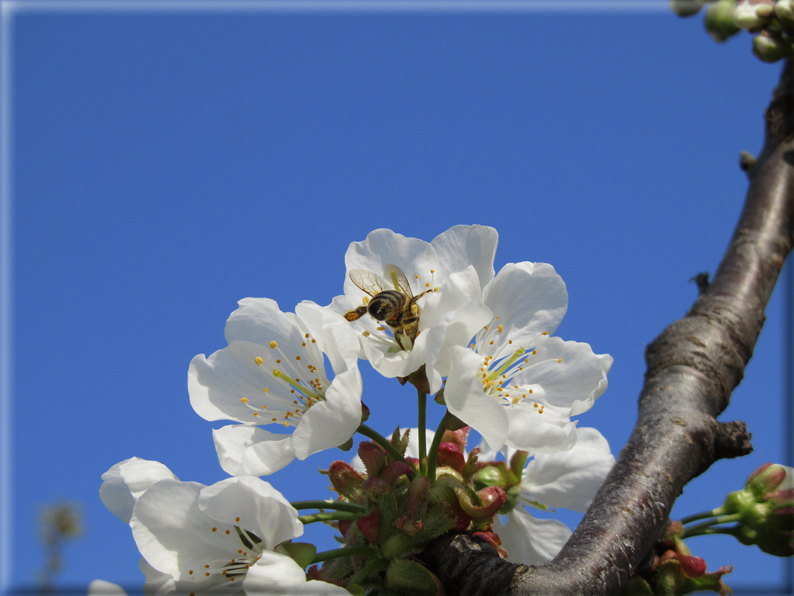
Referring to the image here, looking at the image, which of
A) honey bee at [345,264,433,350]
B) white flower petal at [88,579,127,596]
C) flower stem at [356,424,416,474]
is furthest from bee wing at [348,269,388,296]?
white flower petal at [88,579,127,596]

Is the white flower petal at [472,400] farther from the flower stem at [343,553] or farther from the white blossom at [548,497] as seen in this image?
the white blossom at [548,497]

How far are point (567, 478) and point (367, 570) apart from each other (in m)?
0.87

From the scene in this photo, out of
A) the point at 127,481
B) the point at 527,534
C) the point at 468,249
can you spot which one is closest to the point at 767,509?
the point at 527,534

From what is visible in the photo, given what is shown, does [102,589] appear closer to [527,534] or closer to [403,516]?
[403,516]

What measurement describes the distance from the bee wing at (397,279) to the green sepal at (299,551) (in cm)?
89

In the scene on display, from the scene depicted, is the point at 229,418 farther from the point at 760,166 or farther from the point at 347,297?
the point at 760,166

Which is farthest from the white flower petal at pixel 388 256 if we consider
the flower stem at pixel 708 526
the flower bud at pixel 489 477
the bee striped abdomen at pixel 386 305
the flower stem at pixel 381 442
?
the flower stem at pixel 708 526

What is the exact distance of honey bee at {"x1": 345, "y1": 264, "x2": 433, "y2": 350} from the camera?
2.10 m

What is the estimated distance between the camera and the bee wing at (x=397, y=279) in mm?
2176

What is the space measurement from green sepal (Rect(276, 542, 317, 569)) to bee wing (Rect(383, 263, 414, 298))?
0.89m

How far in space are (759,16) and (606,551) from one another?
2.83 metres

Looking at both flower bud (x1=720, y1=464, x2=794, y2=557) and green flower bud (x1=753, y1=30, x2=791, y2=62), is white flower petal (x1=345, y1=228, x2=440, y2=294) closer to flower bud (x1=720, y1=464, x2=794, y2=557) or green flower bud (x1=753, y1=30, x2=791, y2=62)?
flower bud (x1=720, y1=464, x2=794, y2=557)

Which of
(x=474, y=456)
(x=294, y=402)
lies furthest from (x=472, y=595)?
(x=294, y=402)

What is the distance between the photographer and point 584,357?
195 centimetres
